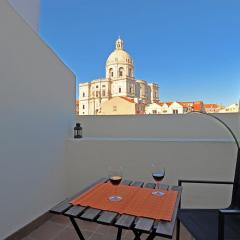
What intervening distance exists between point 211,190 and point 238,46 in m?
6.35

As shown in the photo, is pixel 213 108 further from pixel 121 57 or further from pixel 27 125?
pixel 121 57

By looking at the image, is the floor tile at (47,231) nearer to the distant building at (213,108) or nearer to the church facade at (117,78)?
the distant building at (213,108)

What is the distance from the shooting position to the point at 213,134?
16.2 feet

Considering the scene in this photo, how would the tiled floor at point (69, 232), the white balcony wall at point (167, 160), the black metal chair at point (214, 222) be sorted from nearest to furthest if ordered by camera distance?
the black metal chair at point (214, 222)
the tiled floor at point (69, 232)
the white balcony wall at point (167, 160)

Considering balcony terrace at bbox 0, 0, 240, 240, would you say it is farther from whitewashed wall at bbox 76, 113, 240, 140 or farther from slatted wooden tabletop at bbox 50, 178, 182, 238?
whitewashed wall at bbox 76, 113, 240, 140

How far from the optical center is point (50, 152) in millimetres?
2916

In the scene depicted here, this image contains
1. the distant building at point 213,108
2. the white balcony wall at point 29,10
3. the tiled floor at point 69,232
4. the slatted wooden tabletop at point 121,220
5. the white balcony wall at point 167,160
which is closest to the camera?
the slatted wooden tabletop at point 121,220

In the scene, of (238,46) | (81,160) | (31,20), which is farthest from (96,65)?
(81,160)

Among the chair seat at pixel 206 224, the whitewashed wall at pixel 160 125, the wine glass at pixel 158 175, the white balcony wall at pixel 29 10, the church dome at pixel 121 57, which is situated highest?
the church dome at pixel 121 57

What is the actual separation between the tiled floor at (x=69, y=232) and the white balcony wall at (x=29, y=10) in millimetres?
3587

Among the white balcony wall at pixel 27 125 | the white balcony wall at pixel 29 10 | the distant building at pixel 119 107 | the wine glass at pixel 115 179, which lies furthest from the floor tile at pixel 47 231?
the distant building at pixel 119 107

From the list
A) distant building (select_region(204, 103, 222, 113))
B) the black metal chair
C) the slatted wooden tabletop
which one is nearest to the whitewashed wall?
distant building (select_region(204, 103, 222, 113))

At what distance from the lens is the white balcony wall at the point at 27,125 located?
6.82 feet

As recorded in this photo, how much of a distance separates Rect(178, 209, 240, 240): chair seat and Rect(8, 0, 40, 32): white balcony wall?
13.7 ft
